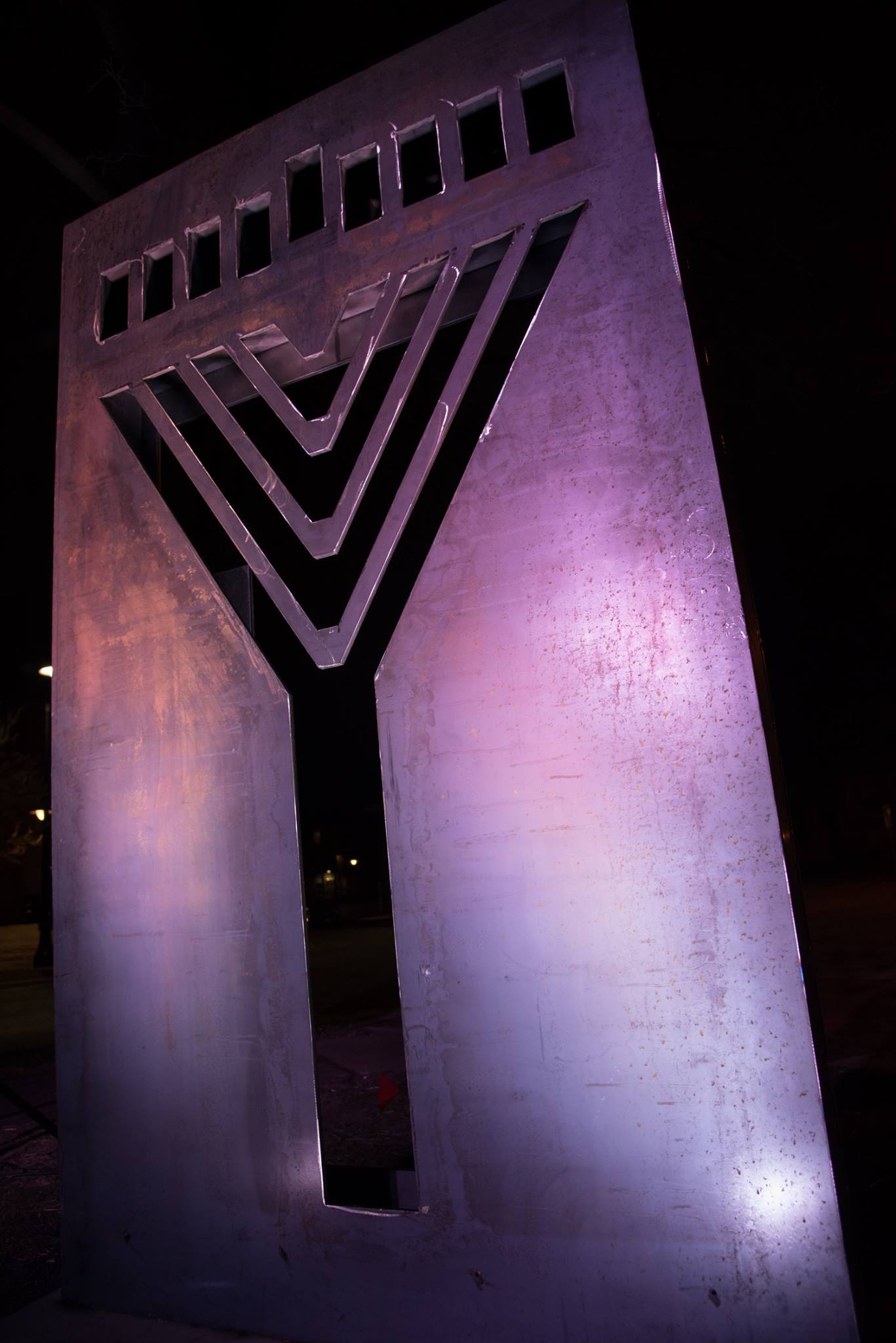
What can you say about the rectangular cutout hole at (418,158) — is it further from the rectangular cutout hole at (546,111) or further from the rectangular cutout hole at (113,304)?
the rectangular cutout hole at (113,304)

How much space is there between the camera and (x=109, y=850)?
111 inches

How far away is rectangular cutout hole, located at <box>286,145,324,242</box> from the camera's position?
9.67ft

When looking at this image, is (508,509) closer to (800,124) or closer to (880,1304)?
(880,1304)

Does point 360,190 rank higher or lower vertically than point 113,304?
higher

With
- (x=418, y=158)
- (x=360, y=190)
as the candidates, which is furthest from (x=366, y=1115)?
(x=418, y=158)

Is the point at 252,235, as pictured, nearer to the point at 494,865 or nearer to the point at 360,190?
the point at 360,190

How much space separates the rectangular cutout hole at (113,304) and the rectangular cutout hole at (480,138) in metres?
1.41

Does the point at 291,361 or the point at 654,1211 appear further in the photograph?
the point at 291,361

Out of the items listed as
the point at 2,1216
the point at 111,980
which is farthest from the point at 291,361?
the point at 2,1216

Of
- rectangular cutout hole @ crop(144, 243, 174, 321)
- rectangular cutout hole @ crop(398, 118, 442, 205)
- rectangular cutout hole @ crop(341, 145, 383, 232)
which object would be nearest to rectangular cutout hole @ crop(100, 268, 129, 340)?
rectangular cutout hole @ crop(144, 243, 174, 321)

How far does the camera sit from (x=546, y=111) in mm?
2703

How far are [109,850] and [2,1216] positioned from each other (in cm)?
246

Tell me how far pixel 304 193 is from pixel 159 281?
2.32ft

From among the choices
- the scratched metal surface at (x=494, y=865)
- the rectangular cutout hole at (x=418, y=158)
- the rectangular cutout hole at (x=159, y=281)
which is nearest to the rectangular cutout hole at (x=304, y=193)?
the scratched metal surface at (x=494, y=865)
